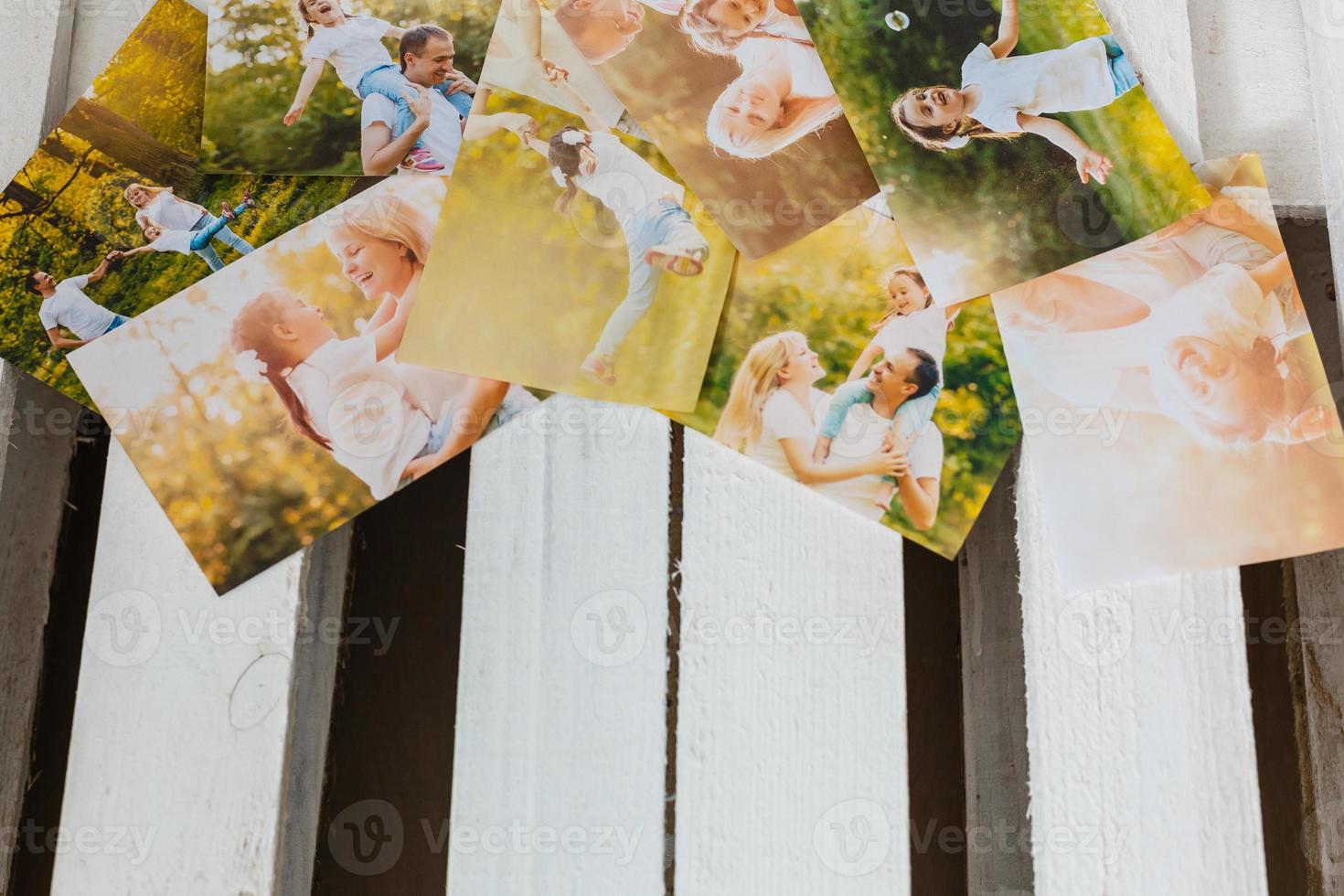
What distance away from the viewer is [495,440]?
0.59 meters

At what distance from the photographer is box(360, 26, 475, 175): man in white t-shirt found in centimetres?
61

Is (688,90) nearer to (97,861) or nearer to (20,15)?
(20,15)

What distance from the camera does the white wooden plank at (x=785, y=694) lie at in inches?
21.5

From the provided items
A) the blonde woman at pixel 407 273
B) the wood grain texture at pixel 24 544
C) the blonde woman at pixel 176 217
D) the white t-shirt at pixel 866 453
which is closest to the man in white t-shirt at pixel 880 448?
the white t-shirt at pixel 866 453

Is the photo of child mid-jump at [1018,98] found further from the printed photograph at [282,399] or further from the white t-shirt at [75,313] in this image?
the white t-shirt at [75,313]

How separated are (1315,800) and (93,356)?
2.93 feet

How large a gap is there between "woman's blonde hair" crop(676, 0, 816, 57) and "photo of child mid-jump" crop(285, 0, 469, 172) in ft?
0.54

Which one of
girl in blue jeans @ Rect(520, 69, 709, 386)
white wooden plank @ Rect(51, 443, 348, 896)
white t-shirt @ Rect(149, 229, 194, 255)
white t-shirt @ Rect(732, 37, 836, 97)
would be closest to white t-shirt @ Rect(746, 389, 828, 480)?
girl in blue jeans @ Rect(520, 69, 709, 386)

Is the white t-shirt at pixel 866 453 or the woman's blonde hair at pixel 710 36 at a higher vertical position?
the woman's blonde hair at pixel 710 36

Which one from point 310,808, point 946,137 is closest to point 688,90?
point 946,137

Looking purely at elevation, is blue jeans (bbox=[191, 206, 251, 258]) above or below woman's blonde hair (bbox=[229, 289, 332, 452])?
above

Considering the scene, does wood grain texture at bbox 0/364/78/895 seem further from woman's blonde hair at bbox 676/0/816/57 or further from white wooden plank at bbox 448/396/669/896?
woman's blonde hair at bbox 676/0/816/57

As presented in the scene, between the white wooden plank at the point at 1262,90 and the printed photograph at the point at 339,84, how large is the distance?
520 mm

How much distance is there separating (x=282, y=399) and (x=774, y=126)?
1.22 ft
